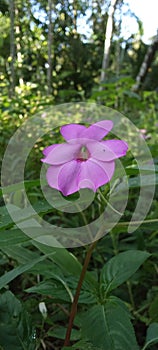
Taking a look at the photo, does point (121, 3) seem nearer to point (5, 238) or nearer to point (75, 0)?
point (75, 0)

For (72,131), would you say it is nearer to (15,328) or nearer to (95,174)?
(95,174)

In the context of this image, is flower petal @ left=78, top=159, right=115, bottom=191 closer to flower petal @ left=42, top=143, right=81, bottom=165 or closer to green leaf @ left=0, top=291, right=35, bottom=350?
flower petal @ left=42, top=143, right=81, bottom=165

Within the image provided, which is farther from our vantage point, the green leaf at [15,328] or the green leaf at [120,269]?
the green leaf at [120,269]

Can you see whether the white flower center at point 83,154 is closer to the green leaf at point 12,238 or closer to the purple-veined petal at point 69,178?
the purple-veined petal at point 69,178

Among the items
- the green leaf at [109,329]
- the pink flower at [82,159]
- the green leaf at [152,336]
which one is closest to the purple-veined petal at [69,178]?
the pink flower at [82,159]

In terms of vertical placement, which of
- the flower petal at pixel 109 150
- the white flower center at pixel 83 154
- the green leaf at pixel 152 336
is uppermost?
the flower petal at pixel 109 150

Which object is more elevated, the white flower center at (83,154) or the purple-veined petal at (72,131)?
the purple-veined petal at (72,131)

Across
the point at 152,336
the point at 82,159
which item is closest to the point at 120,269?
the point at 152,336
